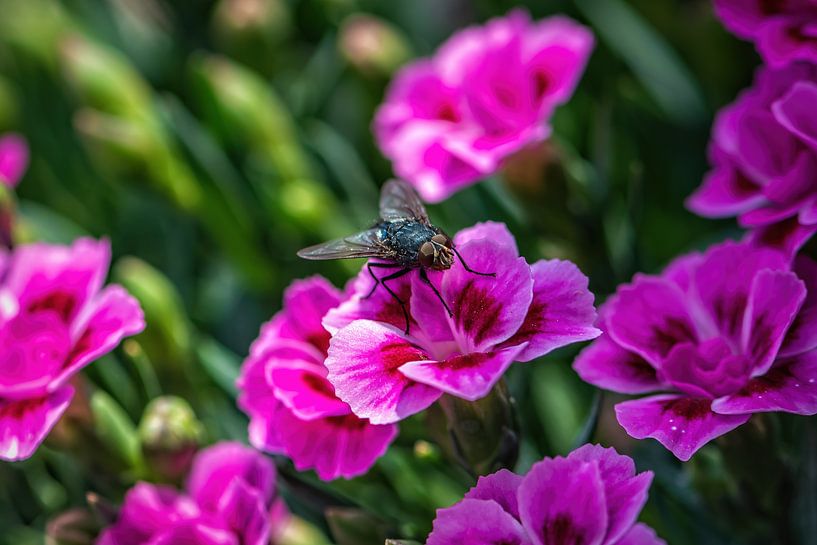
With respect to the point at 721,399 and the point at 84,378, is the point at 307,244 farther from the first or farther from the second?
the point at 721,399

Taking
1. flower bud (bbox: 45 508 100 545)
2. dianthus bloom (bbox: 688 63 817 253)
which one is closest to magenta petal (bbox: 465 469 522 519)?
dianthus bloom (bbox: 688 63 817 253)

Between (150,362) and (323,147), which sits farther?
(323,147)

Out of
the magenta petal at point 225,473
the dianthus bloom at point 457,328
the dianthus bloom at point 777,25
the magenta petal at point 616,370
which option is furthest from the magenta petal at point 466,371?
the dianthus bloom at point 777,25

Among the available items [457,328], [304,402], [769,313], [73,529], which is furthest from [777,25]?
[73,529]

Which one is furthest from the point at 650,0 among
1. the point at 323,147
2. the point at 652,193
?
the point at 323,147

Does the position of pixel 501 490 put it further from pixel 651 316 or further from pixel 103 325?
pixel 103 325

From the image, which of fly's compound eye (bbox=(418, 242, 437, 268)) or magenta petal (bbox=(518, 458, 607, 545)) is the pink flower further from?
magenta petal (bbox=(518, 458, 607, 545))

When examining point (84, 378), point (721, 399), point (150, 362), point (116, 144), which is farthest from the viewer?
point (116, 144)

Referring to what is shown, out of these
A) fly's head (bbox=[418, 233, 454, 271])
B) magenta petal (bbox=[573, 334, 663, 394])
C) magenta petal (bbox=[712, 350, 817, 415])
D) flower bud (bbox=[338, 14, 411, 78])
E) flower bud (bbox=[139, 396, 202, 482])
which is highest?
fly's head (bbox=[418, 233, 454, 271])
